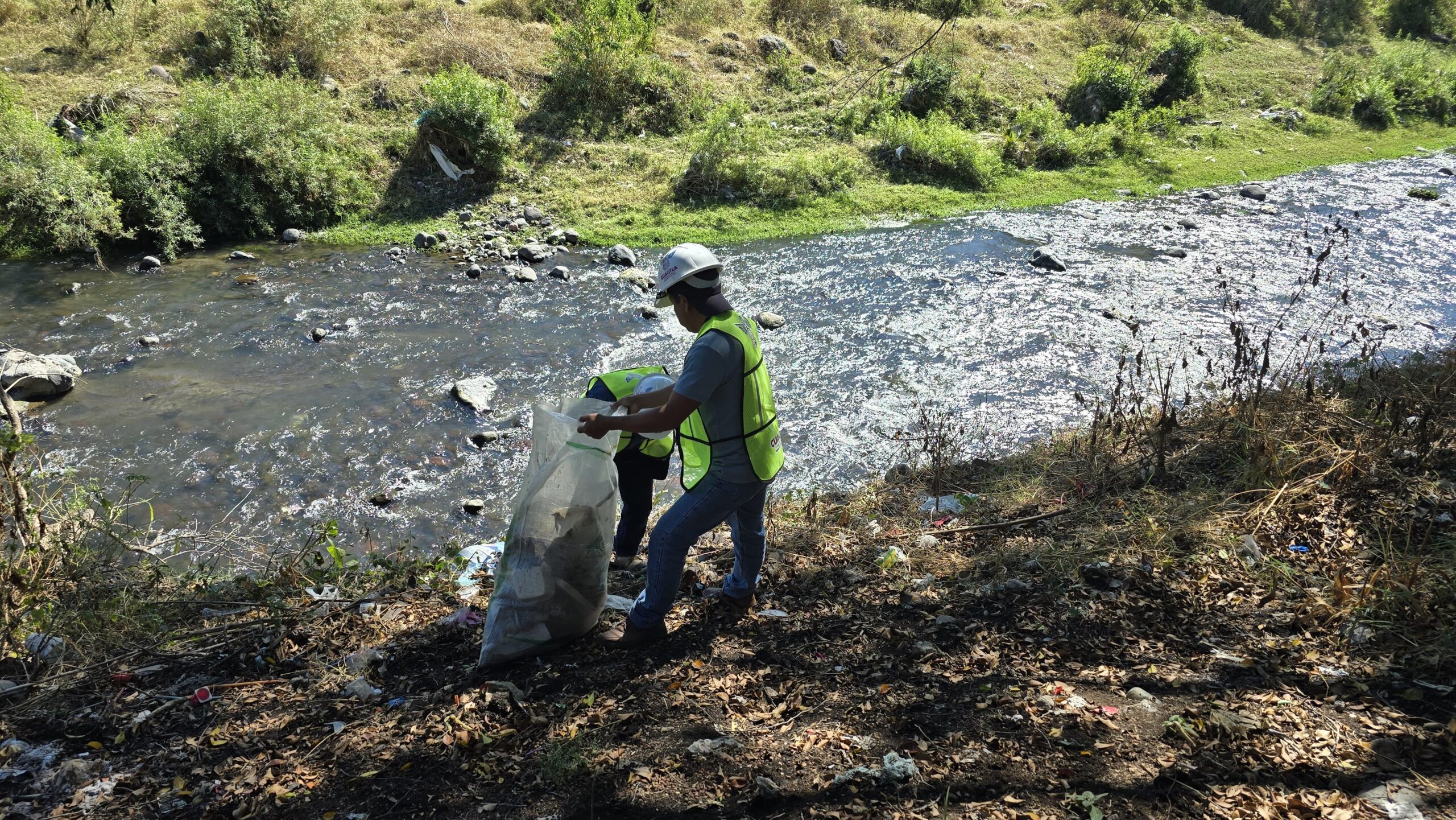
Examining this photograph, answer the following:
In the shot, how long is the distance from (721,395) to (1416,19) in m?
32.1

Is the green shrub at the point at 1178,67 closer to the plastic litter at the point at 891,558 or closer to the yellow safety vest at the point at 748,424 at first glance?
the plastic litter at the point at 891,558

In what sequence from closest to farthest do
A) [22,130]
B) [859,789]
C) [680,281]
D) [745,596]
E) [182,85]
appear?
[859,789] → [680,281] → [745,596] → [22,130] → [182,85]

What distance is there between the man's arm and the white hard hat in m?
0.37

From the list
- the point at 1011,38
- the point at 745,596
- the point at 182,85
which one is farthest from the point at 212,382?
the point at 1011,38

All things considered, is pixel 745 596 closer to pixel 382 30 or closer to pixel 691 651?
pixel 691 651

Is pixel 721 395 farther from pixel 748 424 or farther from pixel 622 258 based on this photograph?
pixel 622 258

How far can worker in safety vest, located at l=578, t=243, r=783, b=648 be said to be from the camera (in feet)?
10.2

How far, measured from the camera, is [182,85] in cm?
1236

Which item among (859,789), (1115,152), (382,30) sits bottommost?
(859,789)

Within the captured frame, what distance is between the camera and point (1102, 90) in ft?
53.4

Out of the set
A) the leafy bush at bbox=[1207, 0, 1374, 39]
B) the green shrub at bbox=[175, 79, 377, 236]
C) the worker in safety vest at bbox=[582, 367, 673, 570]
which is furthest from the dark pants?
the leafy bush at bbox=[1207, 0, 1374, 39]

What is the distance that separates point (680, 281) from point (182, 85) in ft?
42.1

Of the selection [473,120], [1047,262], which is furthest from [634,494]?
[473,120]

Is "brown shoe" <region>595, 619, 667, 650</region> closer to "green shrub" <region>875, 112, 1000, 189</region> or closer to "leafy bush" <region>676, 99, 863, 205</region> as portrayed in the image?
"leafy bush" <region>676, 99, 863, 205</region>
